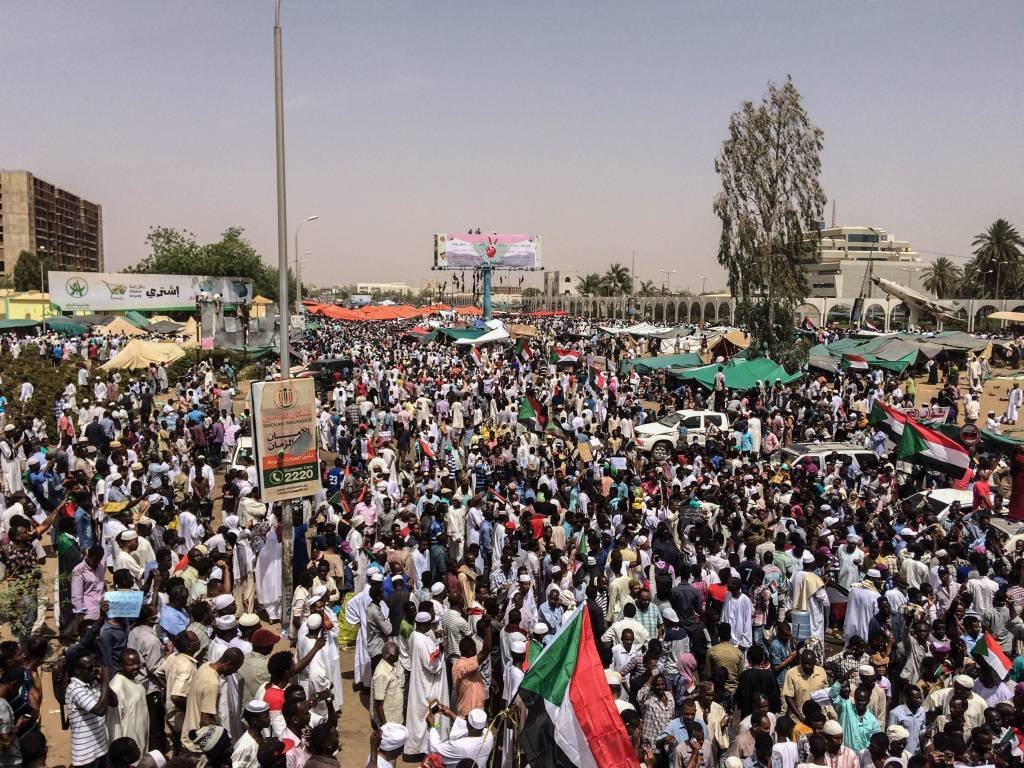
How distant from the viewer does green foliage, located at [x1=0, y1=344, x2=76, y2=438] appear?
754 inches

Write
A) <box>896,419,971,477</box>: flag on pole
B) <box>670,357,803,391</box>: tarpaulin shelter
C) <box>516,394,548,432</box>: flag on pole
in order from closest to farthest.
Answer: <box>896,419,971,477</box>: flag on pole < <box>516,394,548,432</box>: flag on pole < <box>670,357,803,391</box>: tarpaulin shelter

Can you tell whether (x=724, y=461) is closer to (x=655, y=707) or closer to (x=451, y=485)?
(x=451, y=485)

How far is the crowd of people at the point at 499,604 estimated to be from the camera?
16.9 ft

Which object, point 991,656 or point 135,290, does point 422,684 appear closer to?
point 991,656

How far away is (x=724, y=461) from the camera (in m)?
13.6

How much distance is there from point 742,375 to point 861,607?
1419 centimetres

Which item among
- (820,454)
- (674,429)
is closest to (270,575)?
(820,454)

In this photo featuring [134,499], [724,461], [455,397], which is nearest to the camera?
[134,499]

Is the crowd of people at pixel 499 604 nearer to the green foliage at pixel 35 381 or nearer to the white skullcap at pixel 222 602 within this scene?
the white skullcap at pixel 222 602

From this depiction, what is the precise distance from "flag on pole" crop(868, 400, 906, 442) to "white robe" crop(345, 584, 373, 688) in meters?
9.76

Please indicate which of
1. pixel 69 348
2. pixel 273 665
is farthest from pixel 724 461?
pixel 69 348

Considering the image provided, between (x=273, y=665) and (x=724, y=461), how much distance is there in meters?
9.87

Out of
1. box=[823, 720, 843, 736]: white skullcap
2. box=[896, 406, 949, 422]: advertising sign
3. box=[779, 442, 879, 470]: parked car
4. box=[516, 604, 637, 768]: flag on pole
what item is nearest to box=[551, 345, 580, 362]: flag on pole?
box=[896, 406, 949, 422]: advertising sign

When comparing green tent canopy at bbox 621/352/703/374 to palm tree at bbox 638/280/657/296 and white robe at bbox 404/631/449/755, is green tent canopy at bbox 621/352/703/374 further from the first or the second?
palm tree at bbox 638/280/657/296
